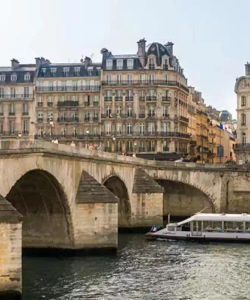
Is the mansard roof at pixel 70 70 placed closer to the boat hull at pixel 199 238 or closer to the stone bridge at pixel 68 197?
the stone bridge at pixel 68 197

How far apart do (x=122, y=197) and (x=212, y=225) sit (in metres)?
10.8

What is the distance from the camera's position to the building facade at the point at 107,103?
375 feet

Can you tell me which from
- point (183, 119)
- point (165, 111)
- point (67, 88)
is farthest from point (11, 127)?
point (183, 119)

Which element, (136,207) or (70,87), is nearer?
(136,207)

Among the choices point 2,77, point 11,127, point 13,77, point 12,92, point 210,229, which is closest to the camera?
point 210,229

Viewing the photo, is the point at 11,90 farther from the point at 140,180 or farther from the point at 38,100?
the point at 140,180

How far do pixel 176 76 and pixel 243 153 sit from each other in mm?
16802

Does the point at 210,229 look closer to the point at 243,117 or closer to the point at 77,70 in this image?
the point at 243,117

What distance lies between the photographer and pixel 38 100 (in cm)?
11862

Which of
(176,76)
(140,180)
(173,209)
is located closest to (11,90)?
(176,76)

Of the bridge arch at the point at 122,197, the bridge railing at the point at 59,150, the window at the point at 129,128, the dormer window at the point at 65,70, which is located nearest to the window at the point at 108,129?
the window at the point at 129,128

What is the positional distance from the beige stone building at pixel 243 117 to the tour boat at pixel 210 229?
39505 millimetres

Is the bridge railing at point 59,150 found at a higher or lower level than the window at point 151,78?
lower

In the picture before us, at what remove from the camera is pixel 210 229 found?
70.6m
